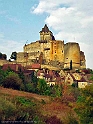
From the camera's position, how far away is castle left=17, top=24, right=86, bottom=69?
3049 inches

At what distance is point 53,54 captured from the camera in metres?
78.1

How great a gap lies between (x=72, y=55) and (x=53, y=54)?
13.9 ft

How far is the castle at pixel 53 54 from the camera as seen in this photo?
77438mm

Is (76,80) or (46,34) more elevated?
(46,34)

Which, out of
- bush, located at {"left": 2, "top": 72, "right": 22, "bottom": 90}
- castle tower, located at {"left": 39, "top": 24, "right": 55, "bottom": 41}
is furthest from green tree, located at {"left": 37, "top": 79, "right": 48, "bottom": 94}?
castle tower, located at {"left": 39, "top": 24, "right": 55, "bottom": 41}

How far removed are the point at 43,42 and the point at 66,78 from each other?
19.2 meters

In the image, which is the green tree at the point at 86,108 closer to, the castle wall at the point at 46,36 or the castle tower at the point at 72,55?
the castle tower at the point at 72,55

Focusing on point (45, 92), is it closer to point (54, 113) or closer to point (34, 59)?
point (54, 113)

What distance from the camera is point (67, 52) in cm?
7888

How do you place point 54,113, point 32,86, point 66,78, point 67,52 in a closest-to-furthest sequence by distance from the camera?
point 54,113
point 32,86
point 66,78
point 67,52

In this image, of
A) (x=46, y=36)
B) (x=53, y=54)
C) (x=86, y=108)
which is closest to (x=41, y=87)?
(x=86, y=108)

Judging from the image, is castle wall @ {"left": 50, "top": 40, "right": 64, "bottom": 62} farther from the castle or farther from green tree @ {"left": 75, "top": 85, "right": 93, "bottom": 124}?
green tree @ {"left": 75, "top": 85, "right": 93, "bottom": 124}

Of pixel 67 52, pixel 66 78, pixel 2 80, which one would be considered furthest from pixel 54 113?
pixel 67 52

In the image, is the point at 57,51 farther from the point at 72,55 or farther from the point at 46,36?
the point at 46,36
